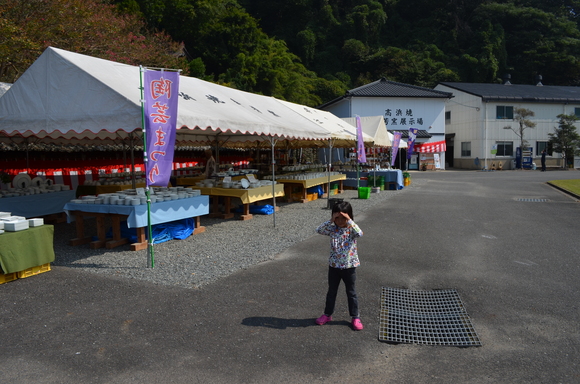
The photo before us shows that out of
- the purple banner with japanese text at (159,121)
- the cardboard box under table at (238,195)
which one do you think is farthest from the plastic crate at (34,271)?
the cardboard box under table at (238,195)

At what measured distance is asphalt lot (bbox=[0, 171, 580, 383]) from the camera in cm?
307

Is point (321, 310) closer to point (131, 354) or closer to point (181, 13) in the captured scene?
point (131, 354)

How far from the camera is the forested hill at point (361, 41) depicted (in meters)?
30.1

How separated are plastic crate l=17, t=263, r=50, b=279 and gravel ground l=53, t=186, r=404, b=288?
34cm

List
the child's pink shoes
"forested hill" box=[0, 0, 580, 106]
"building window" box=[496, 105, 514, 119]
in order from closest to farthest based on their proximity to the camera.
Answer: the child's pink shoes → "forested hill" box=[0, 0, 580, 106] → "building window" box=[496, 105, 514, 119]

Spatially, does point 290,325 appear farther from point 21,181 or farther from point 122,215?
point 21,181

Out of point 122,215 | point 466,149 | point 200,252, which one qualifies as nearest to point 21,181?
point 122,215

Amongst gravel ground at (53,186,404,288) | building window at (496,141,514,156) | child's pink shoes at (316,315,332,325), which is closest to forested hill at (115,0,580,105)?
building window at (496,141,514,156)

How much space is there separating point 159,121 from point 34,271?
2606 millimetres

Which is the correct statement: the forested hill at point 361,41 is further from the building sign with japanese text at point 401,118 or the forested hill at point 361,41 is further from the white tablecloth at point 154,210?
the white tablecloth at point 154,210

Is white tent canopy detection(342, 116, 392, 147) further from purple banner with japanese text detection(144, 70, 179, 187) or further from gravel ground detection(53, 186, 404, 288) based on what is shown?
purple banner with japanese text detection(144, 70, 179, 187)

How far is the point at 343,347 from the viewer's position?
11.3ft

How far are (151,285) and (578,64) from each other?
53.4 m

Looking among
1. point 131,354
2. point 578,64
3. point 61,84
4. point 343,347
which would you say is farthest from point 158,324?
point 578,64
